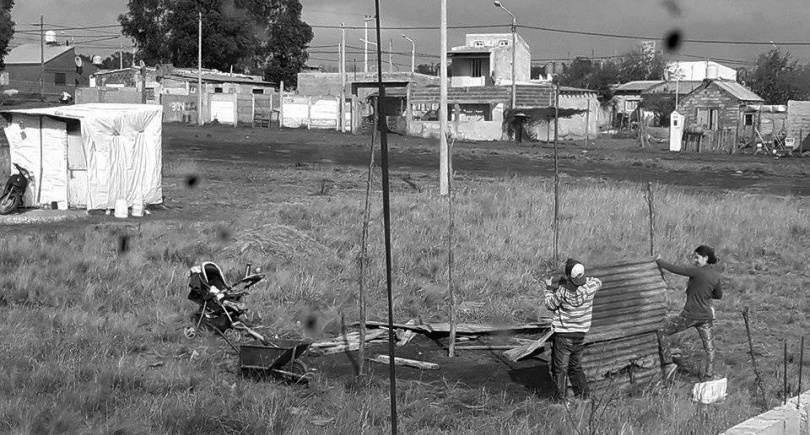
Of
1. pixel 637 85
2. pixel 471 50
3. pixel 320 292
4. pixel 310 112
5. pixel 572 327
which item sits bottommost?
pixel 320 292

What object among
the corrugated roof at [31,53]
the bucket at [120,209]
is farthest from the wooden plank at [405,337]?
the corrugated roof at [31,53]

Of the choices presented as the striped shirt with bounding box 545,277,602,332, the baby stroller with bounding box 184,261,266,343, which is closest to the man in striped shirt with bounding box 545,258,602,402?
the striped shirt with bounding box 545,277,602,332

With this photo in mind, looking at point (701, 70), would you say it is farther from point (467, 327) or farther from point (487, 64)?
point (467, 327)

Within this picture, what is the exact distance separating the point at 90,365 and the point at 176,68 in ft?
216

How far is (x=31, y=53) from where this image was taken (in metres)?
81.1

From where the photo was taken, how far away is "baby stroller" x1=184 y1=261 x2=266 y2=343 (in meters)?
10.8

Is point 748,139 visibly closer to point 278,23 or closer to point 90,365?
point 278,23

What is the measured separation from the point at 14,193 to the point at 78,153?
135 cm

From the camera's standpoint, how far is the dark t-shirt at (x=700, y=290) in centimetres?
990

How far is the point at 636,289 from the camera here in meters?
9.85

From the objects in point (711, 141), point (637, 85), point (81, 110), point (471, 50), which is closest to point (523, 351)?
point (81, 110)

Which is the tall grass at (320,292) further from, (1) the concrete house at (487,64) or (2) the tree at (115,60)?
(2) the tree at (115,60)

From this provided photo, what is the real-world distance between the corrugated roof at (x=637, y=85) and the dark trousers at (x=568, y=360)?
64.9 metres

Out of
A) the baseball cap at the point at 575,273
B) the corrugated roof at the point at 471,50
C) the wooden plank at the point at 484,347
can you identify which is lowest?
the wooden plank at the point at 484,347
